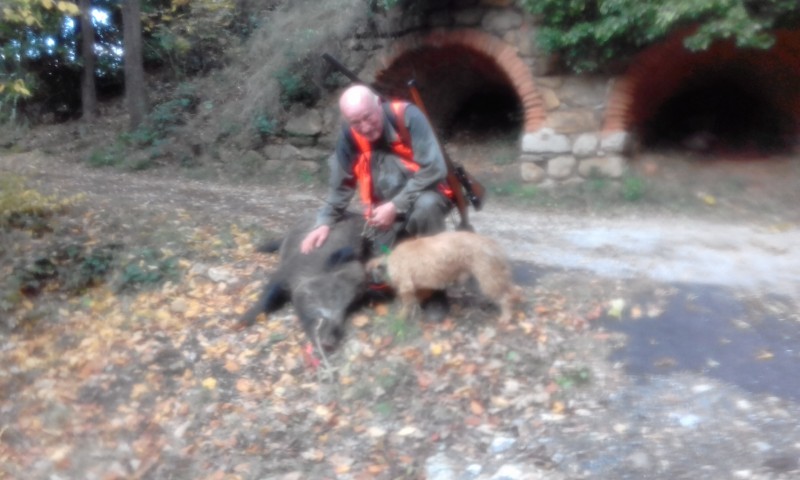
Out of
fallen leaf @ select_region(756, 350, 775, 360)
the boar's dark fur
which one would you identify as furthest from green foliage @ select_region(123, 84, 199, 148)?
fallen leaf @ select_region(756, 350, 775, 360)

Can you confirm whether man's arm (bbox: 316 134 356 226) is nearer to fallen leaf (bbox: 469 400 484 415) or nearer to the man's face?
the man's face

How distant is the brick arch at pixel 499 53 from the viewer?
9.34 metres

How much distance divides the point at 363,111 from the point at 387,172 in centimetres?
51

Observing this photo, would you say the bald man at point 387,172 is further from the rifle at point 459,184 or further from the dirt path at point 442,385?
the dirt path at point 442,385

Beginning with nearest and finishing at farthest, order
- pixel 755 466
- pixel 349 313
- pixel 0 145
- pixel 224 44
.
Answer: pixel 755 466, pixel 349 313, pixel 0 145, pixel 224 44

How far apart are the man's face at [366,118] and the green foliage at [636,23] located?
418 centimetres

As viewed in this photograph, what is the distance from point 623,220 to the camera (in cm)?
821

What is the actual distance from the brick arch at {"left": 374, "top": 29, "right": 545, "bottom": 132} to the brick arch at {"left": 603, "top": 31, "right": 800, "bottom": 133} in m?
0.83

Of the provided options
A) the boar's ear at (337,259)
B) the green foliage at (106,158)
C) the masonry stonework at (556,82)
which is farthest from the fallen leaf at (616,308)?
the green foliage at (106,158)

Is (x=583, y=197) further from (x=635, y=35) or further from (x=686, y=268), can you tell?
(x=686, y=268)

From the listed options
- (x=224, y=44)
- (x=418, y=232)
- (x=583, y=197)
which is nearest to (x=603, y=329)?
(x=418, y=232)

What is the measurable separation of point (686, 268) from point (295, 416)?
3.27 meters

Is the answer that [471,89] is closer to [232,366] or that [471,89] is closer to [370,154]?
[370,154]

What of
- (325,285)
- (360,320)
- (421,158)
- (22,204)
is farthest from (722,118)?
(22,204)
